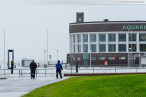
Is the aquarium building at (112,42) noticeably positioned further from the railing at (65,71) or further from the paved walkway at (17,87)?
the paved walkway at (17,87)

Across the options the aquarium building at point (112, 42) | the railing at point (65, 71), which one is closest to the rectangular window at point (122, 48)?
the aquarium building at point (112, 42)

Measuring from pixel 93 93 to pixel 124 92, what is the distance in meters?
1.68

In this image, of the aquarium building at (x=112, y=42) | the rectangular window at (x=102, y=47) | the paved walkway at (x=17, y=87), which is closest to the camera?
the paved walkway at (x=17, y=87)

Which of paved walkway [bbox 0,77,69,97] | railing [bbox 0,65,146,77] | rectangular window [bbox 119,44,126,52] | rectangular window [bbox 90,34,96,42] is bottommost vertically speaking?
paved walkway [bbox 0,77,69,97]

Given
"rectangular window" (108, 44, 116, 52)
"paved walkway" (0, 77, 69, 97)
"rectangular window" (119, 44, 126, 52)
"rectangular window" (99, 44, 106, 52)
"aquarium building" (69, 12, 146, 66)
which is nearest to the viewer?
"paved walkway" (0, 77, 69, 97)

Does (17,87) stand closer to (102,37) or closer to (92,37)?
(102,37)

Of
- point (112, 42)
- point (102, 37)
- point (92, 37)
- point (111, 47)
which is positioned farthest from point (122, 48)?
point (92, 37)

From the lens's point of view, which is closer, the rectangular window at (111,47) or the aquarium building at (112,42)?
the aquarium building at (112,42)

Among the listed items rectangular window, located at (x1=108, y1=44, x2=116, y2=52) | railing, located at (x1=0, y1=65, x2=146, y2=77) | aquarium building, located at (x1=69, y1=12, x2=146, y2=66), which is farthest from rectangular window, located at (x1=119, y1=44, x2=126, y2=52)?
railing, located at (x1=0, y1=65, x2=146, y2=77)

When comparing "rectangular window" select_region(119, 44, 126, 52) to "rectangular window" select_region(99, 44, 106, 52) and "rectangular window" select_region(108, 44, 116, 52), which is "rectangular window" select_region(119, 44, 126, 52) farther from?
"rectangular window" select_region(99, 44, 106, 52)

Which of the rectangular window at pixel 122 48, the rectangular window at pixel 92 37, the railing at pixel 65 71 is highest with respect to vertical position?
the rectangular window at pixel 92 37

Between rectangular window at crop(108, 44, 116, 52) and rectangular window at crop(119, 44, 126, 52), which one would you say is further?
Result: rectangular window at crop(108, 44, 116, 52)

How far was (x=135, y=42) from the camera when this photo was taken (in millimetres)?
88812

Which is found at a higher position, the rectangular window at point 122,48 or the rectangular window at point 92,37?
the rectangular window at point 92,37
